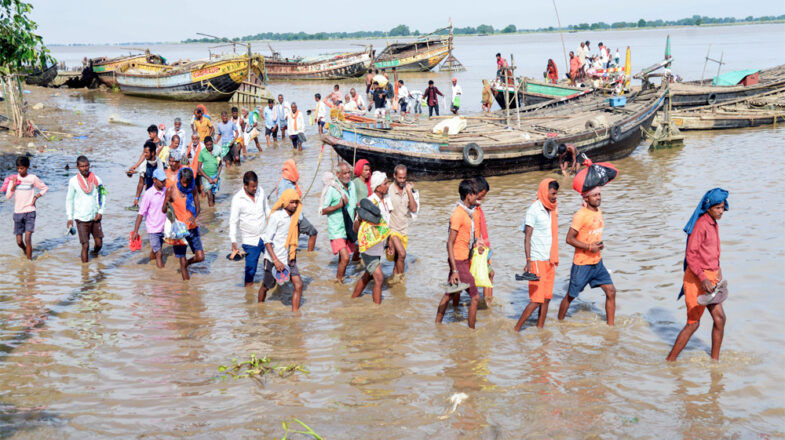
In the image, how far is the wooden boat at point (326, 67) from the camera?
143ft

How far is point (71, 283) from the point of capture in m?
8.07

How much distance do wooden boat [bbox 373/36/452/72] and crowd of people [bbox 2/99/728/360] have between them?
3935 cm

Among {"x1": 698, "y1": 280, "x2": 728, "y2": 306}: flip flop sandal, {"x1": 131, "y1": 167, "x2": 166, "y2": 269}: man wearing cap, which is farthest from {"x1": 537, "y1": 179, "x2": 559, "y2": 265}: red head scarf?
{"x1": 131, "y1": 167, "x2": 166, "y2": 269}: man wearing cap

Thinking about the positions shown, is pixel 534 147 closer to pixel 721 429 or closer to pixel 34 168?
pixel 721 429

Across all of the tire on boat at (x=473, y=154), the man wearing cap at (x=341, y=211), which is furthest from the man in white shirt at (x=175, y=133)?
the tire on boat at (x=473, y=154)

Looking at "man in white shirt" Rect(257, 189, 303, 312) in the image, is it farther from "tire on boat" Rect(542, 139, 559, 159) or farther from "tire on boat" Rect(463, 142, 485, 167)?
"tire on boat" Rect(542, 139, 559, 159)

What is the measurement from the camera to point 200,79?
31.8m

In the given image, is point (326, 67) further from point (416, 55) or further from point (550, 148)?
point (550, 148)

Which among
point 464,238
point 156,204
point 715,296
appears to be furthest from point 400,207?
point 715,296

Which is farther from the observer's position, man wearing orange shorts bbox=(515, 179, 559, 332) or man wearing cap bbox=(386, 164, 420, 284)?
man wearing cap bbox=(386, 164, 420, 284)

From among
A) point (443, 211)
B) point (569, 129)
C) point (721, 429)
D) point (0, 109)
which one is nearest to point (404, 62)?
point (0, 109)

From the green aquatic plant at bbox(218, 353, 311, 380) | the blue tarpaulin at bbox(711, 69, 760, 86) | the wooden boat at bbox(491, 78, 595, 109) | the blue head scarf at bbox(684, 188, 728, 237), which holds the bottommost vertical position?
the green aquatic plant at bbox(218, 353, 311, 380)

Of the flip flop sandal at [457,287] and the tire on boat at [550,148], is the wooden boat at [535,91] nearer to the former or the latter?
the tire on boat at [550,148]

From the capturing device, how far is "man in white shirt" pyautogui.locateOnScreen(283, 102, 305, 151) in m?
17.6
